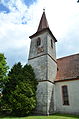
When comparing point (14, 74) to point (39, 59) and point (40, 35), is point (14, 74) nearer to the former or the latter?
point (39, 59)

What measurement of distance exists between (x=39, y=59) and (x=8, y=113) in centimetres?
817

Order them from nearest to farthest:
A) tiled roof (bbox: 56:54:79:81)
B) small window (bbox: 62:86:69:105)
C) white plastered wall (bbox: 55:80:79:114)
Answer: white plastered wall (bbox: 55:80:79:114) < small window (bbox: 62:86:69:105) < tiled roof (bbox: 56:54:79:81)

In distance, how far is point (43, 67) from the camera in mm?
16406

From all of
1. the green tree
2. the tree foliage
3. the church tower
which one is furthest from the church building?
the green tree

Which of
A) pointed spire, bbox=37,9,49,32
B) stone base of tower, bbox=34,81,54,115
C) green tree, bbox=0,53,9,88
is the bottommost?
stone base of tower, bbox=34,81,54,115

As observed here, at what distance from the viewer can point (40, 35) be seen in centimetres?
1966

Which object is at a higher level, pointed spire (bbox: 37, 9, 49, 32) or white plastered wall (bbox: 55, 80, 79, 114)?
pointed spire (bbox: 37, 9, 49, 32)

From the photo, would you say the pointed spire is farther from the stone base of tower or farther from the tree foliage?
the stone base of tower

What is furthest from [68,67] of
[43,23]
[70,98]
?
[43,23]

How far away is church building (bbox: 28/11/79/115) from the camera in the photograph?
1431 centimetres

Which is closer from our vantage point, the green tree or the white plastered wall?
the white plastered wall

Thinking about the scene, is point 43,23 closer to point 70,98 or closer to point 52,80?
point 52,80

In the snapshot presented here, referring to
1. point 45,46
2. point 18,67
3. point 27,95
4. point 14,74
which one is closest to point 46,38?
point 45,46

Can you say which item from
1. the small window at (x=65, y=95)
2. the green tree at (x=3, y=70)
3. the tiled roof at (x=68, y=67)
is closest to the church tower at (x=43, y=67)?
the tiled roof at (x=68, y=67)
